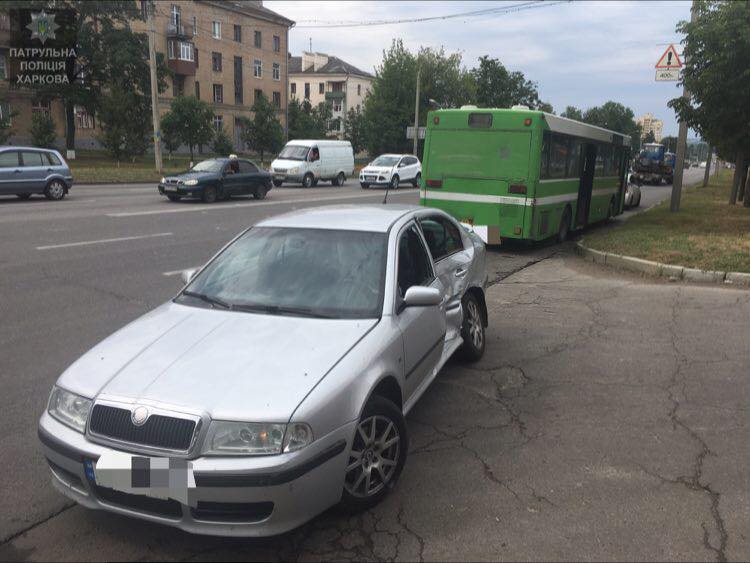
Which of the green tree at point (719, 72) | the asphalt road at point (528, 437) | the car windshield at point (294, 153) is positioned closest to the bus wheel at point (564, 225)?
the green tree at point (719, 72)

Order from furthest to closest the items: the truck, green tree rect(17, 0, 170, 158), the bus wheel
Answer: the truck, green tree rect(17, 0, 170, 158), the bus wheel

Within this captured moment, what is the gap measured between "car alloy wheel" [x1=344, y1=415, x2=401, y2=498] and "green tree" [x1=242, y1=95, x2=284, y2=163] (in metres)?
46.7

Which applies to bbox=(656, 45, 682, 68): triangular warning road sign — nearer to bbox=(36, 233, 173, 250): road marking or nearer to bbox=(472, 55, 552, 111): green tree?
bbox=(36, 233, 173, 250): road marking

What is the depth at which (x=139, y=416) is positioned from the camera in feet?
9.40

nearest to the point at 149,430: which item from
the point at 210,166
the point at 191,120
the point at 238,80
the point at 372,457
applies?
the point at 372,457

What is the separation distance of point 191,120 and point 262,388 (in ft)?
137

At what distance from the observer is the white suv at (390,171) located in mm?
31188

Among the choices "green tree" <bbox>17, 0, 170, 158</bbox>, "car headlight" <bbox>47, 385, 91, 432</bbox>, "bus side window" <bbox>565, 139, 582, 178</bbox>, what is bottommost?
"car headlight" <bbox>47, 385, 91, 432</bbox>

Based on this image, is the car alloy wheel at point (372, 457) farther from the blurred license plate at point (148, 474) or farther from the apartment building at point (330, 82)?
the apartment building at point (330, 82)

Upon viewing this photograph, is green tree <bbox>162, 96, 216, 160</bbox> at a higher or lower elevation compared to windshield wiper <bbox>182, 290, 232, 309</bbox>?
higher

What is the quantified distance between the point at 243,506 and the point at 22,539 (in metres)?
1.25

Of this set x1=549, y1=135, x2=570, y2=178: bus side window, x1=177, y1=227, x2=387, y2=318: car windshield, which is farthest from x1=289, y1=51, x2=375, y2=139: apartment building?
x1=177, y1=227, x2=387, y2=318: car windshield

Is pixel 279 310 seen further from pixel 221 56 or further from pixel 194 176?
pixel 221 56

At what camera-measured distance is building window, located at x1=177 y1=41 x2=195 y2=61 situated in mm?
58037
